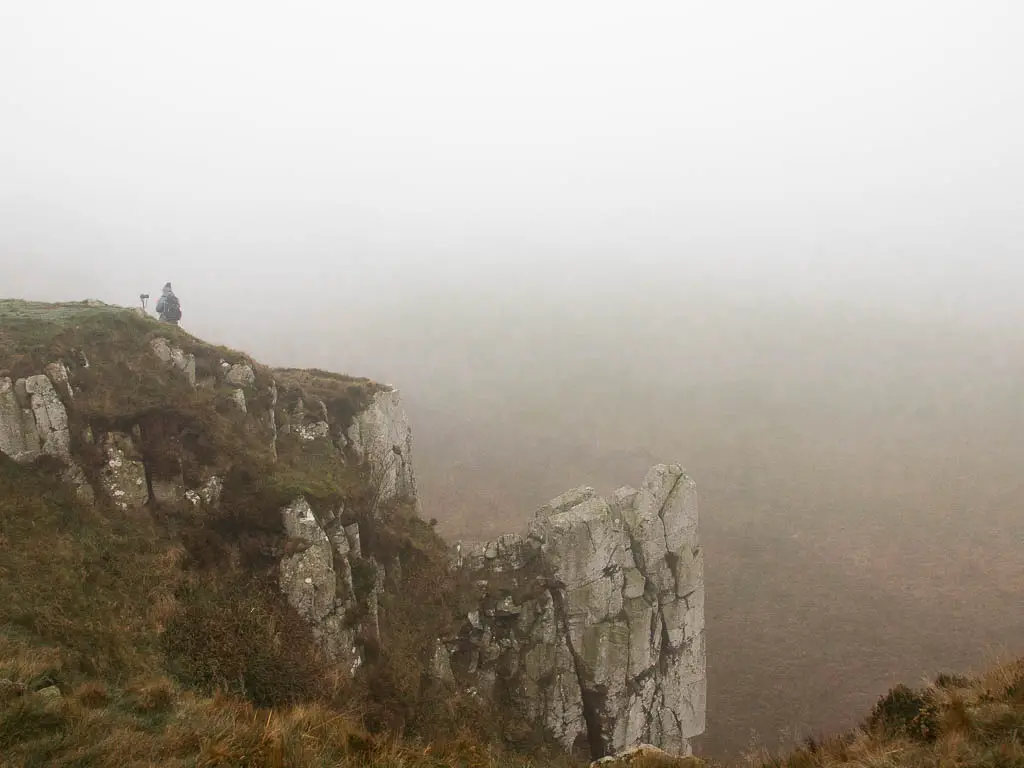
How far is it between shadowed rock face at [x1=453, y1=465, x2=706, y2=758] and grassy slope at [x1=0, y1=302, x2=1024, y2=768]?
2269 millimetres

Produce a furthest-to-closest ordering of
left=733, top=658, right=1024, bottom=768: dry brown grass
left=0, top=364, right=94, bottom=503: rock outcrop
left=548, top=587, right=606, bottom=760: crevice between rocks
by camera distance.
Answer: left=548, top=587, right=606, bottom=760: crevice between rocks, left=0, top=364, right=94, bottom=503: rock outcrop, left=733, top=658, right=1024, bottom=768: dry brown grass

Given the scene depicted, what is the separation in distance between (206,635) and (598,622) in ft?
48.6

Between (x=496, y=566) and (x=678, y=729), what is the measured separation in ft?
36.8

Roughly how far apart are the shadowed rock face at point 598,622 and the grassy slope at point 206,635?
2269 millimetres

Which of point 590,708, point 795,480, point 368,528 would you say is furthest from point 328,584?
point 795,480

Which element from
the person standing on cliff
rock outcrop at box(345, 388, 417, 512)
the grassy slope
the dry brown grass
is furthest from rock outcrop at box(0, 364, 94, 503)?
the dry brown grass

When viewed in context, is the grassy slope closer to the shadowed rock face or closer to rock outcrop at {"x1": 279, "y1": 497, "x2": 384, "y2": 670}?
rock outcrop at {"x1": 279, "y1": 497, "x2": 384, "y2": 670}

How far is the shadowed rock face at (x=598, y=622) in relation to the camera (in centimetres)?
2095

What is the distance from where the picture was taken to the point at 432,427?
192ft

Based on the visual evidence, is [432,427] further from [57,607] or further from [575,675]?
[57,607]

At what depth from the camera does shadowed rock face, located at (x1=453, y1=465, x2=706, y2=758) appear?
20953 millimetres

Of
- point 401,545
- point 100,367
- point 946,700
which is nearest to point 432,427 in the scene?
point 401,545

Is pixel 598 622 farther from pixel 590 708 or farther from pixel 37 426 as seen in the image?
pixel 37 426

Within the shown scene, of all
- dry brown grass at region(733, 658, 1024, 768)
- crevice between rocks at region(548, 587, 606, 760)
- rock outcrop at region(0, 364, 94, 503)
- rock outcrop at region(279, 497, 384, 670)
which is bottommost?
crevice between rocks at region(548, 587, 606, 760)
